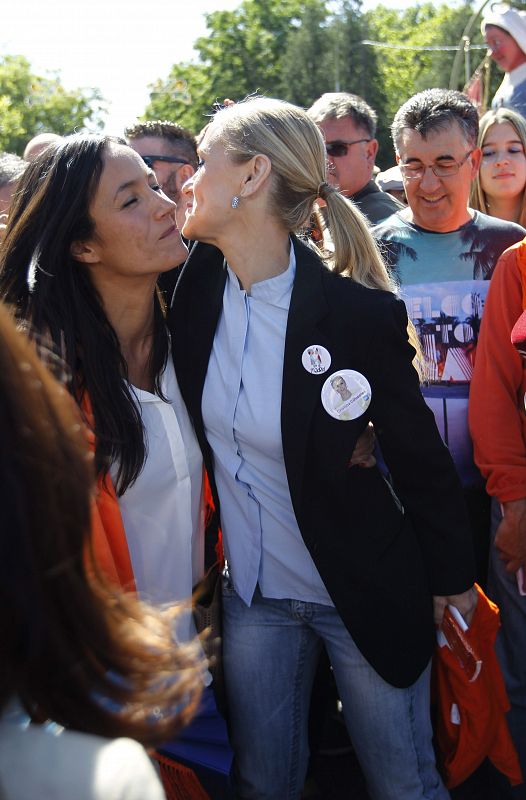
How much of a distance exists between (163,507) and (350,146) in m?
2.97

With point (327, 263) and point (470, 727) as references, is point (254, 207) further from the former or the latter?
point (470, 727)

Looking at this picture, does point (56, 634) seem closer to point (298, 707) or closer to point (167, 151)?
point (298, 707)

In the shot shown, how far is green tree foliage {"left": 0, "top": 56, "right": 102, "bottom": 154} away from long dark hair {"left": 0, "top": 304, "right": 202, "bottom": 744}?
1247 inches

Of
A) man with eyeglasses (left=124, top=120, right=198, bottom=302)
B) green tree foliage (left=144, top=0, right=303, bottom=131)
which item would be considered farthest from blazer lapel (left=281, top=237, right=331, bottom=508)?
green tree foliage (left=144, top=0, right=303, bottom=131)

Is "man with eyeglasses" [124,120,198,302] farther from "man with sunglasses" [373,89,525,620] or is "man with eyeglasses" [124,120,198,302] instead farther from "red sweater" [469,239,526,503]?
"red sweater" [469,239,526,503]

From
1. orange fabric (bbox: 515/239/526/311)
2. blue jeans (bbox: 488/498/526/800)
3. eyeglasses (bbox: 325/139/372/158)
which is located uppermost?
eyeglasses (bbox: 325/139/372/158)

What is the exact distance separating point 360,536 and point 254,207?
103cm


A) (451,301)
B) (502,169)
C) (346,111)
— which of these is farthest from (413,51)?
(451,301)

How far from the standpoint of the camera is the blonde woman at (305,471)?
2.37 meters

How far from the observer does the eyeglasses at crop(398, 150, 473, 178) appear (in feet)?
11.6

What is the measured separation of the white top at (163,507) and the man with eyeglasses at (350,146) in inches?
→ 99.3

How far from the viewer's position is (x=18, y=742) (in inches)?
41.4

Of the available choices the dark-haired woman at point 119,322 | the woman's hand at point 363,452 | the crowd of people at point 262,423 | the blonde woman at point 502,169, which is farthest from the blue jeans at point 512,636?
the blonde woman at point 502,169

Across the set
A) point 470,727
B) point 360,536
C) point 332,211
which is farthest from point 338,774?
point 332,211
